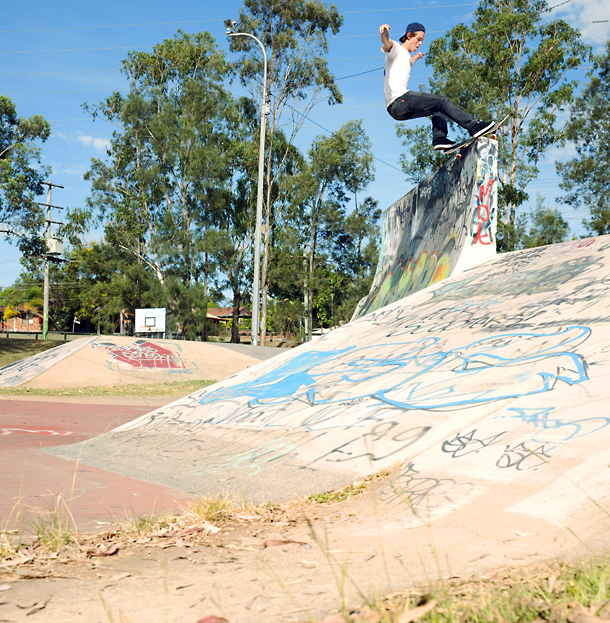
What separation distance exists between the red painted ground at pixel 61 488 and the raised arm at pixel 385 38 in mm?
6893

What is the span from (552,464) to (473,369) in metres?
1.99

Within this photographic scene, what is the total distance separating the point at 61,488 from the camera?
497 cm

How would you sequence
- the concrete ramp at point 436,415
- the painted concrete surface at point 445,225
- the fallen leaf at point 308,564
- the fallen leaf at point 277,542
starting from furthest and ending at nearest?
the painted concrete surface at point 445,225 < the concrete ramp at point 436,415 < the fallen leaf at point 277,542 < the fallen leaf at point 308,564

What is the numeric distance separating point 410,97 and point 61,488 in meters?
7.44

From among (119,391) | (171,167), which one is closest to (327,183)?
(171,167)

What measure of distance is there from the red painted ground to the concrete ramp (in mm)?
358

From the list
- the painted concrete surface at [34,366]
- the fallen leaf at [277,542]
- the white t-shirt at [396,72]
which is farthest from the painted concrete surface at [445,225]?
the painted concrete surface at [34,366]

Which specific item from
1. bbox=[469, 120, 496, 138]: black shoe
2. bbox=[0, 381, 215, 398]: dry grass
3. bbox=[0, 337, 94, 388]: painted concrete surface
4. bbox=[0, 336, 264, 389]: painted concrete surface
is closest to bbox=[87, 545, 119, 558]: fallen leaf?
bbox=[469, 120, 496, 138]: black shoe

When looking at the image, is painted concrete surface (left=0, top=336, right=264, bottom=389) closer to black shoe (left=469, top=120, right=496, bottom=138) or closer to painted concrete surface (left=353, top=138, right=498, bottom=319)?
painted concrete surface (left=353, top=138, right=498, bottom=319)

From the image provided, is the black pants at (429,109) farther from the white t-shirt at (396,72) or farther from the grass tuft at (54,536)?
the grass tuft at (54,536)

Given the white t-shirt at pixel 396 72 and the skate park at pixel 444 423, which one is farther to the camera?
the white t-shirt at pixel 396 72

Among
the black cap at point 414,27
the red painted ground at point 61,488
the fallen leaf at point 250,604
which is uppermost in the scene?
the black cap at point 414,27

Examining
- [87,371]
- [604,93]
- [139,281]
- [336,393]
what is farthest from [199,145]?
[336,393]

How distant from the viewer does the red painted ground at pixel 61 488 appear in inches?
160
